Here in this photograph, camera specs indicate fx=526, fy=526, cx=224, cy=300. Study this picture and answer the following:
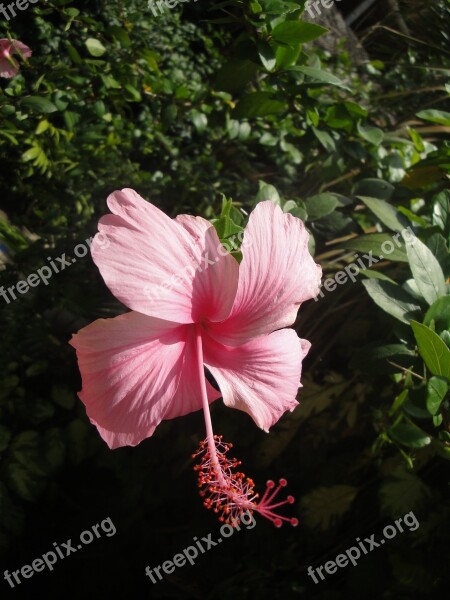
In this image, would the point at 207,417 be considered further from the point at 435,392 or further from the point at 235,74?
Result: the point at 235,74

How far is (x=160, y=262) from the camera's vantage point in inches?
20.2

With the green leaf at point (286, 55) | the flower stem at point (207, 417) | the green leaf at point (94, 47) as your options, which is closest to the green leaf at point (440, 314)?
the flower stem at point (207, 417)

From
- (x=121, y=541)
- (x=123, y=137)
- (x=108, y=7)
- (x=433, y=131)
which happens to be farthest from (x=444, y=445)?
(x=108, y=7)

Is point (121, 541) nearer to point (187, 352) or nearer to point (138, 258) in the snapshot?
point (187, 352)

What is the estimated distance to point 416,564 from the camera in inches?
42.3

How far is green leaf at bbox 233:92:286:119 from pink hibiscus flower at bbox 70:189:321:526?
0.49m

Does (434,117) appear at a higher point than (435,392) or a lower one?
higher

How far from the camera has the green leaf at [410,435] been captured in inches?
32.3

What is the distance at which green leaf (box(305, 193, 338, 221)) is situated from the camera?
962 millimetres

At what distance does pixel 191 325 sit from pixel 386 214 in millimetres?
533

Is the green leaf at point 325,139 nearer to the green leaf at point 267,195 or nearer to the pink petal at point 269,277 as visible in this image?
the green leaf at point 267,195

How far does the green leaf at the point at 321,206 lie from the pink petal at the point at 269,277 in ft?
1.25

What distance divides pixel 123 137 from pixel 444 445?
4.29ft

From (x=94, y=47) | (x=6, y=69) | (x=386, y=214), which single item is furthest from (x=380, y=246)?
(x=6, y=69)
